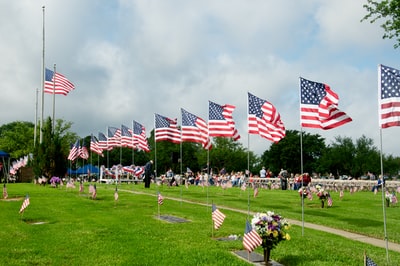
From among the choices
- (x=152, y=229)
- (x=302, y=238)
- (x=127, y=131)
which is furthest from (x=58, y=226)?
(x=127, y=131)

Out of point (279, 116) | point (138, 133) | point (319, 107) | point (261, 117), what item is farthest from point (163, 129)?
point (319, 107)

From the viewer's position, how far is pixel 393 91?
10.4 meters

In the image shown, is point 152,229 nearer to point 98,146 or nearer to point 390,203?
point 390,203

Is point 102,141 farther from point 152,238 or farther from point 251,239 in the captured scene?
point 251,239

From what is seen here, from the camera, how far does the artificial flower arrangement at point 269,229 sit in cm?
920

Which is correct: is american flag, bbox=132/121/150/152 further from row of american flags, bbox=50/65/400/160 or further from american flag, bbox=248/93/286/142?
american flag, bbox=248/93/286/142

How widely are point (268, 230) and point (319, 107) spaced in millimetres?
6441

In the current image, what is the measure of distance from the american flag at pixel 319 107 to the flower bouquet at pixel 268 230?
556 cm

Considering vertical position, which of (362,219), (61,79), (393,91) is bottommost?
(362,219)

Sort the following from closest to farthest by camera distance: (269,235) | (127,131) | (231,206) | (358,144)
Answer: (269,235) < (231,206) < (127,131) < (358,144)

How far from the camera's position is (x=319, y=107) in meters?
14.5

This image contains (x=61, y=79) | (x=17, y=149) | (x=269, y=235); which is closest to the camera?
(x=269, y=235)

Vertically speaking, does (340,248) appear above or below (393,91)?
below

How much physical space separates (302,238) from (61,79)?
34.4m
